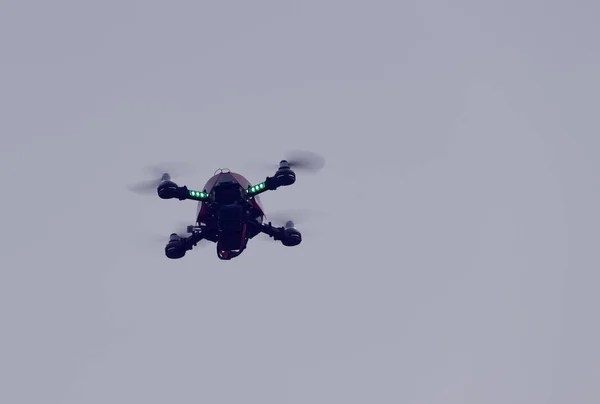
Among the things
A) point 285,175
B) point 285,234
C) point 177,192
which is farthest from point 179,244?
point 285,175

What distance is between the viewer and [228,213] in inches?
2232

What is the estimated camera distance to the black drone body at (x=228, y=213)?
186 feet

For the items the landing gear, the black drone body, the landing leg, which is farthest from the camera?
the landing gear

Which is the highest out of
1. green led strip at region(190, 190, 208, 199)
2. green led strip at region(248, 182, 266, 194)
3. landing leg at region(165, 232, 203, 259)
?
green led strip at region(248, 182, 266, 194)

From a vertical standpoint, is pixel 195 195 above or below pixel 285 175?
below

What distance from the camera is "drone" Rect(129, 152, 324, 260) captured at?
56875mm

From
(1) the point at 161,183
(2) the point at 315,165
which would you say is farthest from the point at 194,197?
(2) the point at 315,165

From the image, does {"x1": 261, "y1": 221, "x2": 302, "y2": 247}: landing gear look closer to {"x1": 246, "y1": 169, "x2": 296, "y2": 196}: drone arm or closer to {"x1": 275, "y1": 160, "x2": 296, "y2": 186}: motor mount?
{"x1": 246, "y1": 169, "x2": 296, "y2": 196}: drone arm

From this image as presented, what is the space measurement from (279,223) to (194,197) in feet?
15.7

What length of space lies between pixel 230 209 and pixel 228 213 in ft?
0.63

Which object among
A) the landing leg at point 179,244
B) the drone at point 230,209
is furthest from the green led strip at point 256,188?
the landing leg at point 179,244

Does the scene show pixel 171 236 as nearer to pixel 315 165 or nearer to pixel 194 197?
pixel 194 197

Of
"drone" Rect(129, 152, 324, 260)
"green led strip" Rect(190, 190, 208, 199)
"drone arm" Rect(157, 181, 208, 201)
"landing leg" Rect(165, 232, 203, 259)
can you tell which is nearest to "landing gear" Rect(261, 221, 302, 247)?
"drone" Rect(129, 152, 324, 260)

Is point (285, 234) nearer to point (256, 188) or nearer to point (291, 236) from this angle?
point (291, 236)
